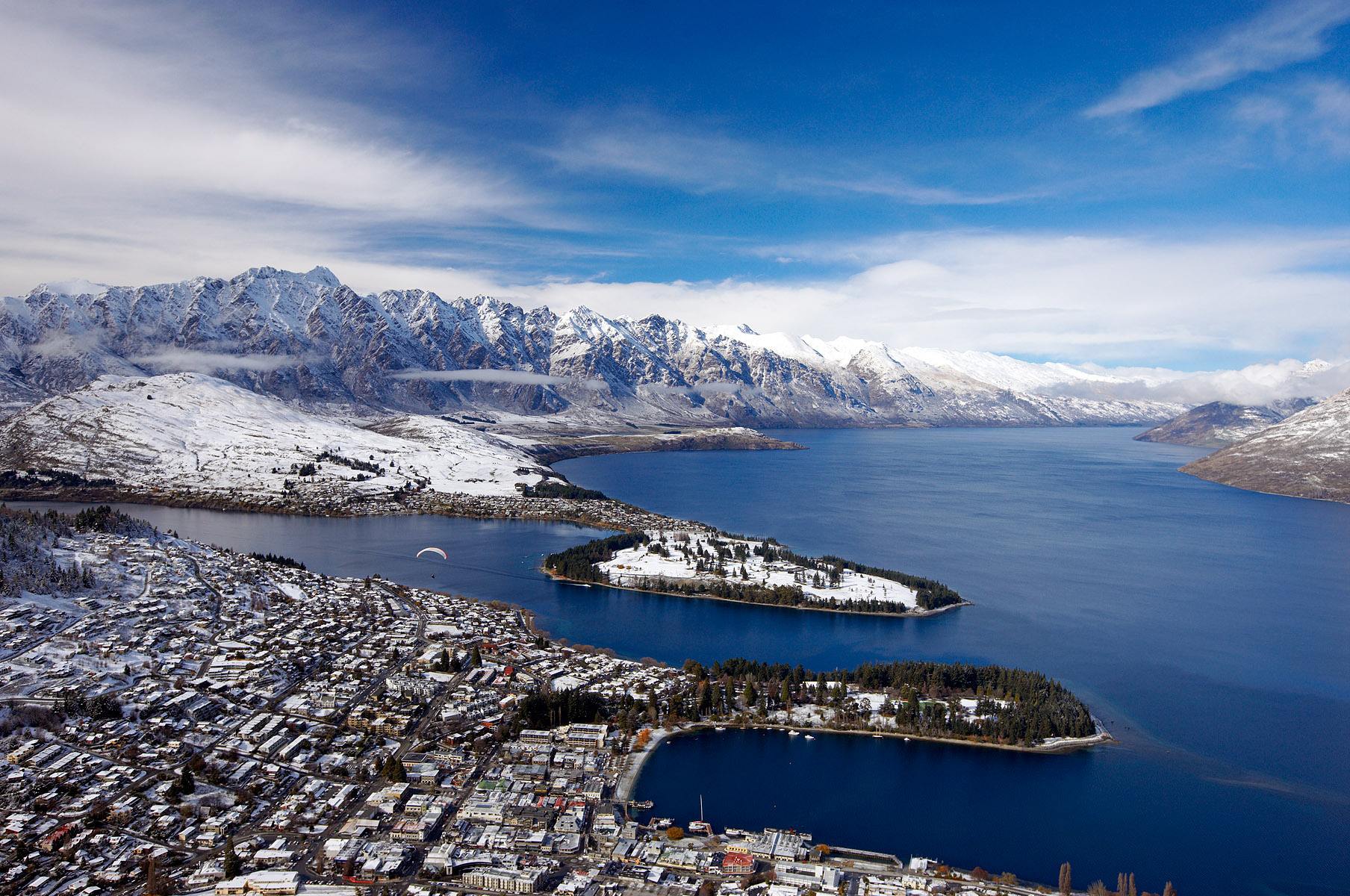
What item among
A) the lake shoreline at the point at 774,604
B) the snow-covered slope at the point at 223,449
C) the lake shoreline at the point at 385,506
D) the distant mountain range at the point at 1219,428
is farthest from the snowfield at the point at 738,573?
the distant mountain range at the point at 1219,428

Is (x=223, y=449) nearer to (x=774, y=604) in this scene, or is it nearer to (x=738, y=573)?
(x=738, y=573)

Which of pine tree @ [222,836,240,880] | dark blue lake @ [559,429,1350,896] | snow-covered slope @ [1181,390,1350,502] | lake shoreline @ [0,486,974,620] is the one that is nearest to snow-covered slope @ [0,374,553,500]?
lake shoreline @ [0,486,974,620]

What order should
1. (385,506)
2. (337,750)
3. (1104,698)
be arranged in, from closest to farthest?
1. (337,750)
2. (1104,698)
3. (385,506)

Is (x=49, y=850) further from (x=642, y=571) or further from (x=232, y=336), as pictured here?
→ (x=232, y=336)

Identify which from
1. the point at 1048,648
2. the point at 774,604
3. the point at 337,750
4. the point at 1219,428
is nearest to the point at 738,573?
the point at 774,604

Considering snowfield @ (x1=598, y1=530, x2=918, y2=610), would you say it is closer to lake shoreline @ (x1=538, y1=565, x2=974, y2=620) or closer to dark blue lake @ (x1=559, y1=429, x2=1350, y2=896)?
lake shoreline @ (x1=538, y1=565, x2=974, y2=620)

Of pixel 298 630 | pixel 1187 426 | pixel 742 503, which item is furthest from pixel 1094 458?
pixel 298 630
